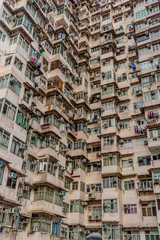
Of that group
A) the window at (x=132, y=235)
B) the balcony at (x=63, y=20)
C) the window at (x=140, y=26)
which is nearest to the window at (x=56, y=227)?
the window at (x=132, y=235)

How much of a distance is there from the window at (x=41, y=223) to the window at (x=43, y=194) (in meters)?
1.28

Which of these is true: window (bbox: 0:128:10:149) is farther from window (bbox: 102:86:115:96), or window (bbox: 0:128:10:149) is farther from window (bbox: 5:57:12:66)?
window (bbox: 102:86:115:96)

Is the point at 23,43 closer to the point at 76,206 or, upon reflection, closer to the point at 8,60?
the point at 8,60

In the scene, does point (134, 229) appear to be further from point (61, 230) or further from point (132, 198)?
point (61, 230)

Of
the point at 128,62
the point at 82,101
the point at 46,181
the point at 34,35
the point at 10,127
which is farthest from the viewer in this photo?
the point at 128,62

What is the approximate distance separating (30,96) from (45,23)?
10584 millimetres

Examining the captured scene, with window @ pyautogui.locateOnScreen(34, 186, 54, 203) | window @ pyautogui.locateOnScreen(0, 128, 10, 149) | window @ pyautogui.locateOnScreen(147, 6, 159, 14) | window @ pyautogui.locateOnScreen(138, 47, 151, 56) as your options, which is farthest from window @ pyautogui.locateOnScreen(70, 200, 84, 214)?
window @ pyautogui.locateOnScreen(147, 6, 159, 14)

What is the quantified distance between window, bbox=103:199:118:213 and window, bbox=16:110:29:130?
33.6ft

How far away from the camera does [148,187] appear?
21.9m

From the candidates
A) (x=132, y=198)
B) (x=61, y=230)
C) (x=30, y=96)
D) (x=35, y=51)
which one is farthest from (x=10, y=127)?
(x=132, y=198)

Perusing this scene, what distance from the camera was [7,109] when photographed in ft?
57.5

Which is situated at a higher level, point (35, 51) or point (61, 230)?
point (35, 51)

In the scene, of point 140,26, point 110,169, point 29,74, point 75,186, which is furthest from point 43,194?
point 140,26

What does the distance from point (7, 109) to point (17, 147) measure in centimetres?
290
